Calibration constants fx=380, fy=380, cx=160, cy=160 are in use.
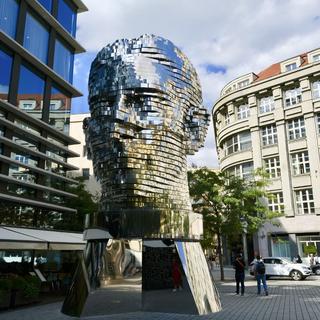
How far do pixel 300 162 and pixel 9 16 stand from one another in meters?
29.5

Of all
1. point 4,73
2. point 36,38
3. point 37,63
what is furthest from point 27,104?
point 36,38

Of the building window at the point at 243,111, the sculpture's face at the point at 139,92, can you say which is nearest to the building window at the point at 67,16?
the sculpture's face at the point at 139,92

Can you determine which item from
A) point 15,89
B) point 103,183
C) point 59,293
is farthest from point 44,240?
point 15,89

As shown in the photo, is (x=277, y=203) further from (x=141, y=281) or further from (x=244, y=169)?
(x=141, y=281)

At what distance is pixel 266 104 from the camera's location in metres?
42.0

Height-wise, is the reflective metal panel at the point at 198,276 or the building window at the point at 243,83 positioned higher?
the building window at the point at 243,83

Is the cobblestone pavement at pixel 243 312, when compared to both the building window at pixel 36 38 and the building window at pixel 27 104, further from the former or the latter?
the building window at pixel 36 38

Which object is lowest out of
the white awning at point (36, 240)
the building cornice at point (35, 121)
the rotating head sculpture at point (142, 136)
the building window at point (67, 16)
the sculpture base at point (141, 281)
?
the sculpture base at point (141, 281)

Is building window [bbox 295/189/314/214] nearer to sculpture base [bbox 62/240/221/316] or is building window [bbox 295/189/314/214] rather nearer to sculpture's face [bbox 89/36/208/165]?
sculpture's face [bbox 89/36/208/165]

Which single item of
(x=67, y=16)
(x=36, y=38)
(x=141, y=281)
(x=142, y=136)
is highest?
(x=67, y=16)

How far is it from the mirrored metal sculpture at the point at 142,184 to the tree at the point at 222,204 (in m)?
15.0

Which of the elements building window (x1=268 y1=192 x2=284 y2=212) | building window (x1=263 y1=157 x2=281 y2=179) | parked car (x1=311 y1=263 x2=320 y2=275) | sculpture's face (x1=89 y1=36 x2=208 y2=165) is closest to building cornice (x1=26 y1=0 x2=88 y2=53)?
sculpture's face (x1=89 y1=36 x2=208 y2=165)

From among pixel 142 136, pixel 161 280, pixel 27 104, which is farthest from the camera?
pixel 27 104

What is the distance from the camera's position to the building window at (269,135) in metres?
40.8
